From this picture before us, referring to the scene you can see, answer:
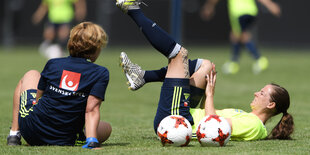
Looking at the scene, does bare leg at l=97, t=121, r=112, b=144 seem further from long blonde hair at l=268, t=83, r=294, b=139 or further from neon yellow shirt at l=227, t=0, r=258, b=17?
neon yellow shirt at l=227, t=0, r=258, b=17

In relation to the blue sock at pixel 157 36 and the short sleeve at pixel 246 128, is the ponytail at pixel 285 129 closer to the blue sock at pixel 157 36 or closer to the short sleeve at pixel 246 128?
the short sleeve at pixel 246 128

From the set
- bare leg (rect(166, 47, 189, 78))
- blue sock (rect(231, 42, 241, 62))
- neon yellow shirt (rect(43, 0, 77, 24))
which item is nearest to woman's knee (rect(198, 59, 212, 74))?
bare leg (rect(166, 47, 189, 78))

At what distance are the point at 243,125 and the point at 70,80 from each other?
1.80 m

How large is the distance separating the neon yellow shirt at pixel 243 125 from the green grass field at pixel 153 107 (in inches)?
4.9

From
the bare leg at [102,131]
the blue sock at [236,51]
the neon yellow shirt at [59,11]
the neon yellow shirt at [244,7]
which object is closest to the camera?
the bare leg at [102,131]

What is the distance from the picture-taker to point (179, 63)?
5.58m

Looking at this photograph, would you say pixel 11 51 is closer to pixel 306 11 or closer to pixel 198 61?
pixel 306 11

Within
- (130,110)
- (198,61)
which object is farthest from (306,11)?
(198,61)

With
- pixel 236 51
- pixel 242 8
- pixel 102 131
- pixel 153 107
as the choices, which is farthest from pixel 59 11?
pixel 102 131

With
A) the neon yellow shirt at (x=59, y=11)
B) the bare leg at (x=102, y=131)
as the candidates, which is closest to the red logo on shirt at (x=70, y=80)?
the bare leg at (x=102, y=131)

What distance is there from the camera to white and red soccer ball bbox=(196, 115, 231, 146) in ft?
16.6

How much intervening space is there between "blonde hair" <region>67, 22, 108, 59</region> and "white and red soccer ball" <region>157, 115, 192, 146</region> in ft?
3.02

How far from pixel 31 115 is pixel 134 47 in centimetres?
2108

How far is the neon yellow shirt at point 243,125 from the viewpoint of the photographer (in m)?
5.59
